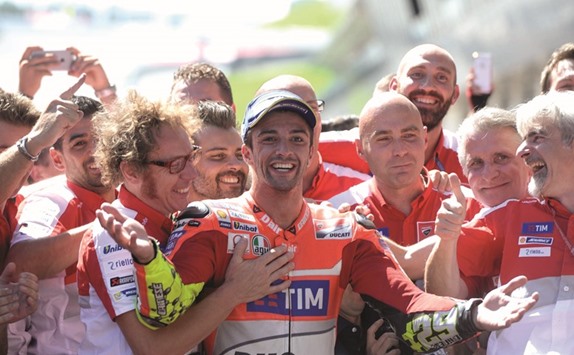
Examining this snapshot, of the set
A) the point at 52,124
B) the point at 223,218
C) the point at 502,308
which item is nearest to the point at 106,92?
the point at 52,124

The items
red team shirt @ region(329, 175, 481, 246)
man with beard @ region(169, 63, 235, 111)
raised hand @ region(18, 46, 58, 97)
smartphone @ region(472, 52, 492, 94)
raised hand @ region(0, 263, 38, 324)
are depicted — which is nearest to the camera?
raised hand @ region(0, 263, 38, 324)

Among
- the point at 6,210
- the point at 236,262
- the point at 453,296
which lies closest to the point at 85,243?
the point at 236,262

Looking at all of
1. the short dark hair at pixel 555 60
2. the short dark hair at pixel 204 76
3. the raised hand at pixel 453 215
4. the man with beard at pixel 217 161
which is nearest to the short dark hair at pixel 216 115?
the man with beard at pixel 217 161

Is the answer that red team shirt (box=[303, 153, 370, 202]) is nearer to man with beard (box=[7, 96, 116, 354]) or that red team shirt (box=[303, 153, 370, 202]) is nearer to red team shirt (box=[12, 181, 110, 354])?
man with beard (box=[7, 96, 116, 354])

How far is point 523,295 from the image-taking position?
13.9 ft

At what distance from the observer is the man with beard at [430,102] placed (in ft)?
19.6

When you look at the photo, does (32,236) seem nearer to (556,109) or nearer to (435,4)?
(556,109)

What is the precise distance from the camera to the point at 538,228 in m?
4.37

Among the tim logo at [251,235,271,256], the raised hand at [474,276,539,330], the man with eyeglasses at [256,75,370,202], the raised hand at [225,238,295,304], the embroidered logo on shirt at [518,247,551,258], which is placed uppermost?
the man with eyeglasses at [256,75,370,202]

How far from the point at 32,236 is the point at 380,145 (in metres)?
1.70

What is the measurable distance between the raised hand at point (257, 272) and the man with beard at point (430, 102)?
1950mm

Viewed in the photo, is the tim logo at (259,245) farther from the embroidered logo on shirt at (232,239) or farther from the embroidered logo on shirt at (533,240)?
Answer: the embroidered logo on shirt at (533,240)

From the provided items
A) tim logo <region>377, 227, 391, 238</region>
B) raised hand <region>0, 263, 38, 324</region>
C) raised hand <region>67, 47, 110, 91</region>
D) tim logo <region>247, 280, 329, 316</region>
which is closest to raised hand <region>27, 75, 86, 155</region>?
raised hand <region>0, 263, 38, 324</region>

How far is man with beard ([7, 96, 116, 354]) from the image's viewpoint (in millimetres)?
4609
